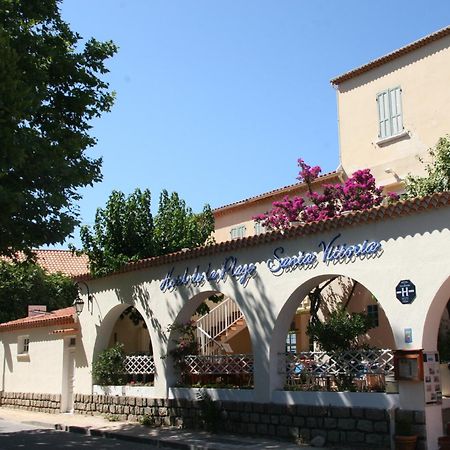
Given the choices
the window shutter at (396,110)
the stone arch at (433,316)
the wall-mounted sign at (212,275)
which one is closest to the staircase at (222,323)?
the wall-mounted sign at (212,275)

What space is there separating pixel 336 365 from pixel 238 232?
12342 millimetres

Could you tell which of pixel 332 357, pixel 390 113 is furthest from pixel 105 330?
pixel 390 113

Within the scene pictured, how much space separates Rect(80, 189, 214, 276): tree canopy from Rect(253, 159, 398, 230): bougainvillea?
2184mm

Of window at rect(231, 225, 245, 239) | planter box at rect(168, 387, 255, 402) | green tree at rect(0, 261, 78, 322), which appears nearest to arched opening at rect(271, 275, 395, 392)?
planter box at rect(168, 387, 255, 402)

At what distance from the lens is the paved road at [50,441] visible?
13.1 m

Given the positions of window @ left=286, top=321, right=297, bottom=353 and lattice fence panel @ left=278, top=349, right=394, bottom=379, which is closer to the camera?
lattice fence panel @ left=278, top=349, right=394, bottom=379

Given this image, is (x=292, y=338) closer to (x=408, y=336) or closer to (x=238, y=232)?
(x=238, y=232)

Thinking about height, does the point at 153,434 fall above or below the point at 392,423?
below

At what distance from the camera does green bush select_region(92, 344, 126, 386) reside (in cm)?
1766

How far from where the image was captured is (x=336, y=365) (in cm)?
1230

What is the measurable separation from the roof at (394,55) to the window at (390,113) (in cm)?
93

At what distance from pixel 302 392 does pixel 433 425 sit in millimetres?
2708

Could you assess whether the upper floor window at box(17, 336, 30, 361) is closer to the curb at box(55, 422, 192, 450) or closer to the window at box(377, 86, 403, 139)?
the curb at box(55, 422, 192, 450)

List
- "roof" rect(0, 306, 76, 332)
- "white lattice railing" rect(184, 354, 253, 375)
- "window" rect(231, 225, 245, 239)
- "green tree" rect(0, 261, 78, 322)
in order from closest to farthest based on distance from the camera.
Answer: "white lattice railing" rect(184, 354, 253, 375) < "roof" rect(0, 306, 76, 332) < "window" rect(231, 225, 245, 239) < "green tree" rect(0, 261, 78, 322)
